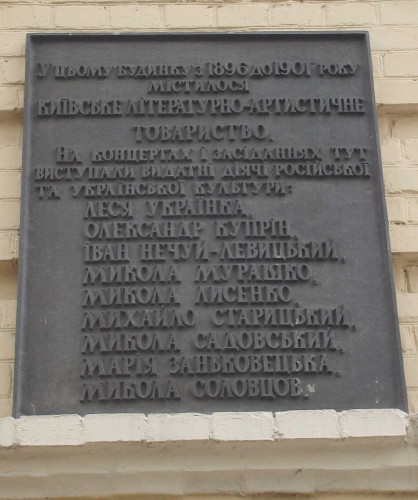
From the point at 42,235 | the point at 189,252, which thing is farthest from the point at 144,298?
the point at 42,235

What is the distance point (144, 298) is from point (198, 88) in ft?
3.73

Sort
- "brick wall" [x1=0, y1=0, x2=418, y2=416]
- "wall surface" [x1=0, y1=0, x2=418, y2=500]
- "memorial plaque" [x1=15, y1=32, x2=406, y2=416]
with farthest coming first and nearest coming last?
1. "brick wall" [x1=0, y1=0, x2=418, y2=416]
2. "wall surface" [x1=0, y1=0, x2=418, y2=500]
3. "memorial plaque" [x1=15, y1=32, x2=406, y2=416]

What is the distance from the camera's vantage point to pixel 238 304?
13.8ft

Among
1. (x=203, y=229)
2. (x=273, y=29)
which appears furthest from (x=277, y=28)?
(x=203, y=229)

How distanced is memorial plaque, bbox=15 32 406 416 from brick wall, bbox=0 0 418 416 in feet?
0.44

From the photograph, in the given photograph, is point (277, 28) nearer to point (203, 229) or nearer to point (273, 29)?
point (273, 29)

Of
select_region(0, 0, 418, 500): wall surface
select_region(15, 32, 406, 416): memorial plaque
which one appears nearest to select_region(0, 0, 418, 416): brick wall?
select_region(0, 0, 418, 500): wall surface

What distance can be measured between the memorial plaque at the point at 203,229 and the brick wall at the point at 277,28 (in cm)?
13

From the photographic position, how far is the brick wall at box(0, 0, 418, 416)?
4.47m

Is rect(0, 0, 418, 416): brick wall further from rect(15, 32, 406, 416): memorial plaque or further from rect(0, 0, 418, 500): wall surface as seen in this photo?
rect(15, 32, 406, 416): memorial plaque

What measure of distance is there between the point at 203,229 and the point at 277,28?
1247mm

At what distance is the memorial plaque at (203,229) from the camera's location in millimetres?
4031

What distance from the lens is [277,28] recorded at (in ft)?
16.2

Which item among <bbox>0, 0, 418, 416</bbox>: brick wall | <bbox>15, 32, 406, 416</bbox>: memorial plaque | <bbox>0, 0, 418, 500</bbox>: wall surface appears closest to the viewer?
<bbox>15, 32, 406, 416</bbox>: memorial plaque
